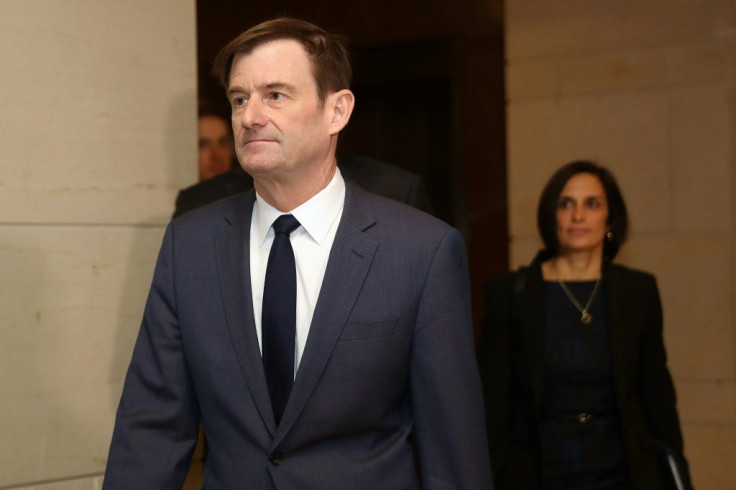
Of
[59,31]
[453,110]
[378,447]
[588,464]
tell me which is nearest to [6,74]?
[59,31]

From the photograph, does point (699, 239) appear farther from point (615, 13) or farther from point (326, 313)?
point (326, 313)

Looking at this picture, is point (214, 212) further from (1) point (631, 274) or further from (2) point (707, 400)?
(2) point (707, 400)

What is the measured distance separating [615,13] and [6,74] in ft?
12.0

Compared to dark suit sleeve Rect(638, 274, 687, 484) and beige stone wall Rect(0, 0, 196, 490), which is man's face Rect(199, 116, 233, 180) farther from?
dark suit sleeve Rect(638, 274, 687, 484)

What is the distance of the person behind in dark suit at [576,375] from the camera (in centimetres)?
386

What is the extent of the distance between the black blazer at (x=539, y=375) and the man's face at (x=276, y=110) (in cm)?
191

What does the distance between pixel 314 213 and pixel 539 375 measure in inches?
71.3

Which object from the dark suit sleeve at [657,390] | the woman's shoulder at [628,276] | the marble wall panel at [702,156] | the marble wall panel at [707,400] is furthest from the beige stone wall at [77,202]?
the marble wall panel at [707,400]

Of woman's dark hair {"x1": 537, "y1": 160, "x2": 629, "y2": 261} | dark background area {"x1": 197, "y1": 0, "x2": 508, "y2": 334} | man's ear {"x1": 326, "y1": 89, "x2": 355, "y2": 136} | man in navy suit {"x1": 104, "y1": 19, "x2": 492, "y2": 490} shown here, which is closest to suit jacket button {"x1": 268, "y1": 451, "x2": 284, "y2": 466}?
man in navy suit {"x1": 104, "y1": 19, "x2": 492, "y2": 490}

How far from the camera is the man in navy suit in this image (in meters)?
2.30

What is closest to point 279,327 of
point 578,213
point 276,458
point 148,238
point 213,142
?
point 276,458

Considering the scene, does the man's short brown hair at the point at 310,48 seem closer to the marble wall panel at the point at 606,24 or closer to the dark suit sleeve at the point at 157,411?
the dark suit sleeve at the point at 157,411

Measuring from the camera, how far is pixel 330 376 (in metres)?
2.30

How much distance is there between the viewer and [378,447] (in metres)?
2.37
